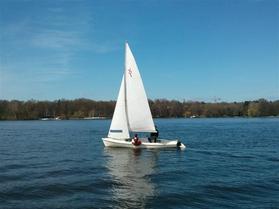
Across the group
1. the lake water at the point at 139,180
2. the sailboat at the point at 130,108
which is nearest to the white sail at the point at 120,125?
the sailboat at the point at 130,108

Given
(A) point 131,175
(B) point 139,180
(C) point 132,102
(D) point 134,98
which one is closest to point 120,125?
(C) point 132,102

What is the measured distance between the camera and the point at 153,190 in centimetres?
2606

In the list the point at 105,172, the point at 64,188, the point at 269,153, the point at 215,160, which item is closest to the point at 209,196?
the point at 64,188

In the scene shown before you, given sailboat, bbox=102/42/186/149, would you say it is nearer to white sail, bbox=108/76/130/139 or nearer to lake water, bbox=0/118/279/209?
white sail, bbox=108/76/130/139

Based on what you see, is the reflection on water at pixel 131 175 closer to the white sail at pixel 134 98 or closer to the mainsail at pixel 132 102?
the mainsail at pixel 132 102

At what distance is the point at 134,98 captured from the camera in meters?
51.0

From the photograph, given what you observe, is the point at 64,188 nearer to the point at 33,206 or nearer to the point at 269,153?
the point at 33,206

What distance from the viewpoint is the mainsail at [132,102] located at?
166 ft

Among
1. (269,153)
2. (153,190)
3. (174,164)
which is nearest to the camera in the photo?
(153,190)

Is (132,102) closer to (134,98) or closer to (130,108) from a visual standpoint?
(134,98)

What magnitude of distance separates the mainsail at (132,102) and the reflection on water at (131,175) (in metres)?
3.81

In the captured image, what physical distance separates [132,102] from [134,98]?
496 mm

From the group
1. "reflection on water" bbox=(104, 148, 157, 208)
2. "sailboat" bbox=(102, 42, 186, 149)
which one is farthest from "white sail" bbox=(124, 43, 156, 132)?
"reflection on water" bbox=(104, 148, 157, 208)

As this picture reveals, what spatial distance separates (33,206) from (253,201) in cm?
1078
